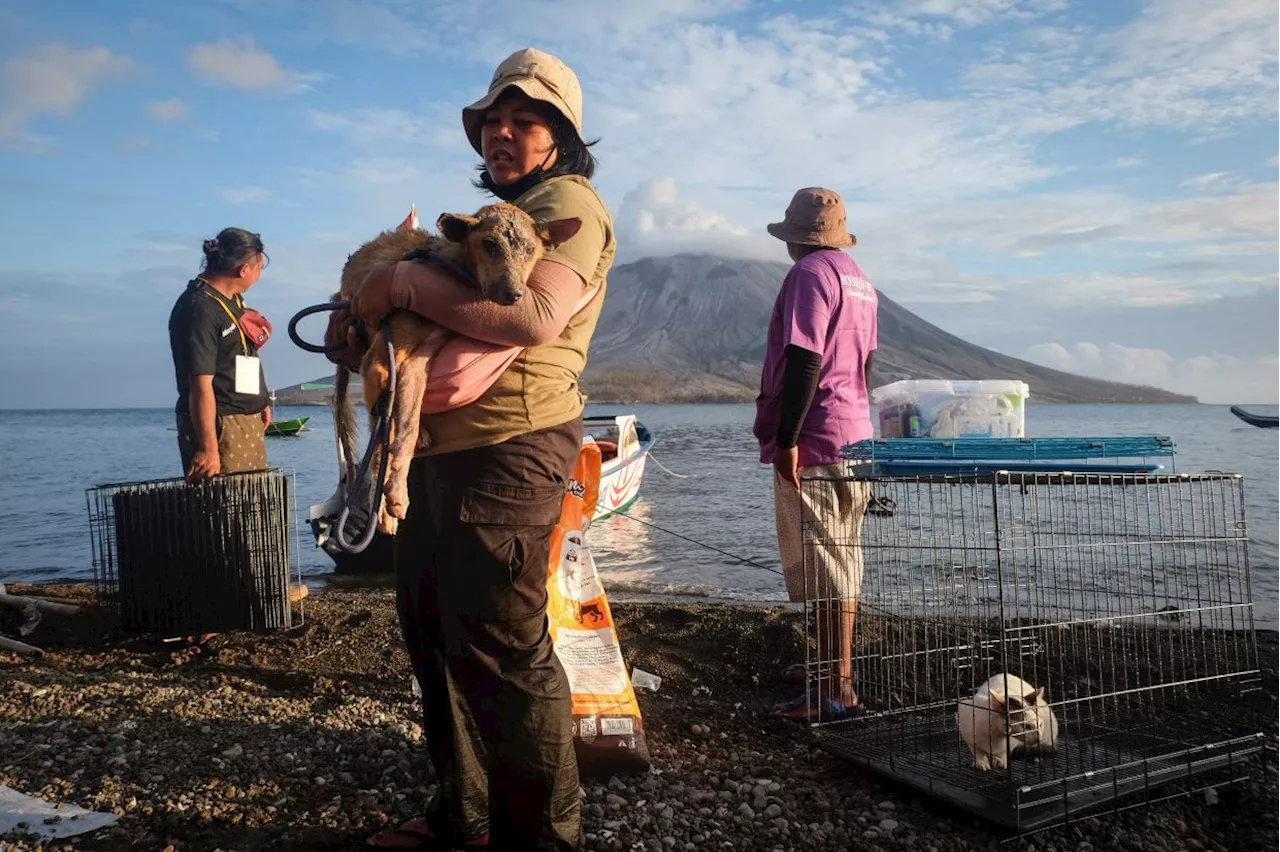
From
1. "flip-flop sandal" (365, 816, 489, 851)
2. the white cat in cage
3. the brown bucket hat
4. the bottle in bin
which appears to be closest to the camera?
"flip-flop sandal" (365, 816, 489, 851)

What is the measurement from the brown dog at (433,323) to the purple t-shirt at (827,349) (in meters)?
1.73

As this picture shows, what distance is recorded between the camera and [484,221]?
6.73 feet

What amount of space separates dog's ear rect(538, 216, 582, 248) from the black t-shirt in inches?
134

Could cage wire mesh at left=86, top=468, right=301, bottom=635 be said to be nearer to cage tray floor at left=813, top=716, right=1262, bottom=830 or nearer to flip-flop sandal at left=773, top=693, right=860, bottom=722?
flip-flop sandal at left=773, top=693, right=860, bottom=722

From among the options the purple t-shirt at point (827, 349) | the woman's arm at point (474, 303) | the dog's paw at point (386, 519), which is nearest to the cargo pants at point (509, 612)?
the dog's paw at point (386, 519)

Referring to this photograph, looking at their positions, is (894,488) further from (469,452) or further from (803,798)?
(469,452)

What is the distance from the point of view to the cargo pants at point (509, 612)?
209 cm

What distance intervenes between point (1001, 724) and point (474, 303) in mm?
2382

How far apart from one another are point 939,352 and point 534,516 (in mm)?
142198

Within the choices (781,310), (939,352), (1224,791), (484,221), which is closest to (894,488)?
(781,310)

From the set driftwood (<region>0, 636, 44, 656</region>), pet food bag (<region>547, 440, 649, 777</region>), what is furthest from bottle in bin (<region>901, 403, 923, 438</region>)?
driftwood (<region>0, 636, 44, 656</region>)

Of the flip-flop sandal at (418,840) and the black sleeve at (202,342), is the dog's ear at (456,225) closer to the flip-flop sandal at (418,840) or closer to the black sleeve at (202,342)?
the flip-flop sandal at (418,840)

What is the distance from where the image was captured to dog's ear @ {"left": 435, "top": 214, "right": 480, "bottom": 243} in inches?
83.0

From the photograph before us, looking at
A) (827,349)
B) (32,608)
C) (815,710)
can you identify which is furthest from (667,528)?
(827,349)
